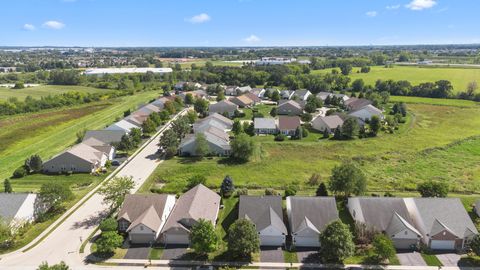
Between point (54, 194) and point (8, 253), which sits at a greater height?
point (54, 194)

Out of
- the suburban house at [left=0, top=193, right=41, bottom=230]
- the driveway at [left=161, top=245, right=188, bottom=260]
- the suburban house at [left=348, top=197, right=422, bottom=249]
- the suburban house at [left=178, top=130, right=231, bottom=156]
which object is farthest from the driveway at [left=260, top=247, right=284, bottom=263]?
the suburban house at [left=178, top=130, right=231, bottom=156]

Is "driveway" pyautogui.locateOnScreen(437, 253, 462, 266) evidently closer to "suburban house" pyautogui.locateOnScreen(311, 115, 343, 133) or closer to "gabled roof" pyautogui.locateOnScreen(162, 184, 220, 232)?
"gabled roof" pyautogui.locateOnScreen(162, 184, 220, 232)

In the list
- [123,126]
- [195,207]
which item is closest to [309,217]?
[195,207]

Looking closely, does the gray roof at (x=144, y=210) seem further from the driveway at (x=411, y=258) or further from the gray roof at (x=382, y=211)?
the driveway at (x=411, y=258)

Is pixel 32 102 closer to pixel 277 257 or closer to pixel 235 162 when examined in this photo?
pixel 235 162

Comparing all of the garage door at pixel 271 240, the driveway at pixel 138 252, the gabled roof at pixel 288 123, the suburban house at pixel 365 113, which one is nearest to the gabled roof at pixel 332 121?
the gabled roof at pixel 288 123

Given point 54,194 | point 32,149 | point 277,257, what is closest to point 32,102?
point 32,149
